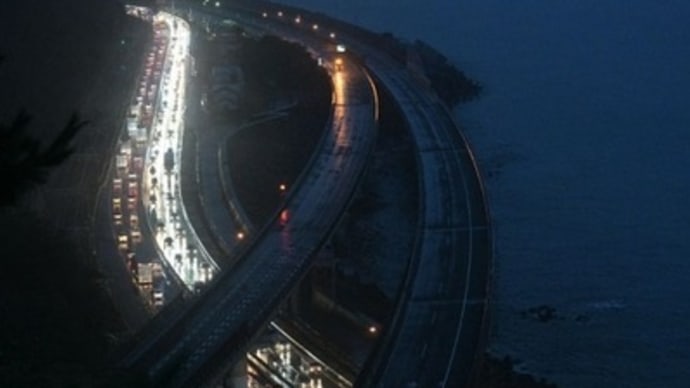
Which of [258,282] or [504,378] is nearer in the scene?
[504,378]

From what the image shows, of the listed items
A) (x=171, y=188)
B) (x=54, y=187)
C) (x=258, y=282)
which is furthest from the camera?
(x=171, y=188)

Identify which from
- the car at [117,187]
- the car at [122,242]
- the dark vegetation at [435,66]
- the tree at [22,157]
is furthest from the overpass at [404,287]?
the tree at [22,157]

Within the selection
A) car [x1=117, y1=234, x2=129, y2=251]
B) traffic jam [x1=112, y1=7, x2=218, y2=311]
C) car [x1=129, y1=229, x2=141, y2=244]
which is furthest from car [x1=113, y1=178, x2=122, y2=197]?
car [x1=117, y1=234, x2=129, y2=251]

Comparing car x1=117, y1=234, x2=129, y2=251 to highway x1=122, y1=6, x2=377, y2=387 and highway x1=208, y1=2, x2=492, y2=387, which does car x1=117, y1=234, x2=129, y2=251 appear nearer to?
highway x1=122, y1=6, x2=377, y2=387

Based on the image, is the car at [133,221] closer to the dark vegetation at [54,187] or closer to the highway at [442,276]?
the dark vegetation at [54,187]

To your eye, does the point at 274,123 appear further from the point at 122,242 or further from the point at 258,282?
the point at 258,282

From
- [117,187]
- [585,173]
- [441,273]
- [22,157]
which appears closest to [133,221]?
[117,187]
